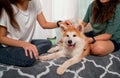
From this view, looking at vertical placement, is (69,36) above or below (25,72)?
above

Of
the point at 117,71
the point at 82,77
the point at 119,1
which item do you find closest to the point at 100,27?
the point at 119,1

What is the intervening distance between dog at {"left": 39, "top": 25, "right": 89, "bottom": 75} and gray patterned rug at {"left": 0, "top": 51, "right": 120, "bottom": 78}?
1.3 inches

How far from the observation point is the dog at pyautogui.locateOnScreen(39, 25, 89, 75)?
1.55 m

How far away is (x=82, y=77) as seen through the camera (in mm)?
1511

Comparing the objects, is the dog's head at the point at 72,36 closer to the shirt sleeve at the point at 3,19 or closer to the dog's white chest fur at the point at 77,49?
the dog's white chest fur at the point at 77,49

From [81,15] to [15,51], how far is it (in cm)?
111

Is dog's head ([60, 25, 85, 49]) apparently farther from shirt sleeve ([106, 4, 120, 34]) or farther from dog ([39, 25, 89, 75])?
shirt sleeve ([106, 4, 120, 34])

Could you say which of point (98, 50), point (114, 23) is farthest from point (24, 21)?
point (114, 23)

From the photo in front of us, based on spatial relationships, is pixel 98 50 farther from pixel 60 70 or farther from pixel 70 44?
pixel 60 70

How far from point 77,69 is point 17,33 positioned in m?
0.47

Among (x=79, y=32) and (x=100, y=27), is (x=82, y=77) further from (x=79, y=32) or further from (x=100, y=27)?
(x=100, y=27)

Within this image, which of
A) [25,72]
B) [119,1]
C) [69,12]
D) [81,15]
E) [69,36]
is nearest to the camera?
[25,72]

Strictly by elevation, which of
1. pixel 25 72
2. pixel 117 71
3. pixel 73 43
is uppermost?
pixel 73 43

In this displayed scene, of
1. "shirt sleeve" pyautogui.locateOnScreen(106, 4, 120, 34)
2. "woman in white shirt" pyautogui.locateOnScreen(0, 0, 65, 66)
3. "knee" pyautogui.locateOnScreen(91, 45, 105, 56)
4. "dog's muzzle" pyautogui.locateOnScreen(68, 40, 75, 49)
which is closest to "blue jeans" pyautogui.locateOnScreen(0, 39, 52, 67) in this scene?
"woman in white shirt" pyautogui.locateOnScreen(0, 0, 65, 66)
